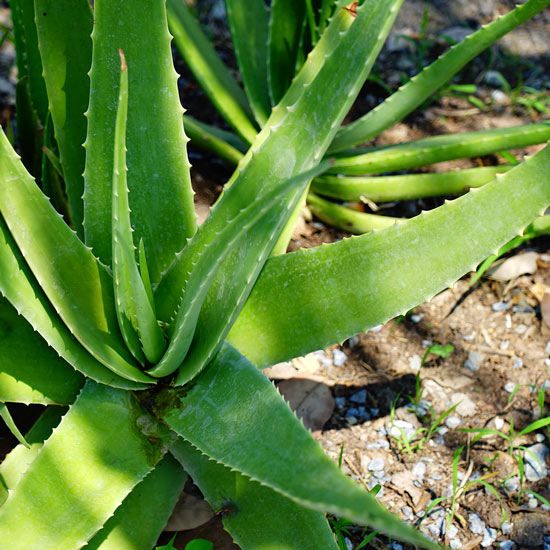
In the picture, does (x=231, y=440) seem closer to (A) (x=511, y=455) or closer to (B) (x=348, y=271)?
(B) (x=348, y=271)

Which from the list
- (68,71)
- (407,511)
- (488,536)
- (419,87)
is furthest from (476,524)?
(68,71)

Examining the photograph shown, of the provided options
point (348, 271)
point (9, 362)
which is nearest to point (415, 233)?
point (348, 271)

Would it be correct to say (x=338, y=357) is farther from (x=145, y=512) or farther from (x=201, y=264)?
(x=201, y=264)

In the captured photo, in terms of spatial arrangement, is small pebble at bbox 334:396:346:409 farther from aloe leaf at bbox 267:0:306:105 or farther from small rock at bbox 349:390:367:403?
aloe leaf at bbox 267:0:306:105

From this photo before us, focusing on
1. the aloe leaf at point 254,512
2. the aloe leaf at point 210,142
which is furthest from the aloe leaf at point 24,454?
the aloe leaf at point 210,142

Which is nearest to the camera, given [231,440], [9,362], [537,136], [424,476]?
[231,440]

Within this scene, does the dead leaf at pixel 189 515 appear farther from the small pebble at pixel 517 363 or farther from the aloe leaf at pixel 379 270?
the small pebble at pixel 517 363

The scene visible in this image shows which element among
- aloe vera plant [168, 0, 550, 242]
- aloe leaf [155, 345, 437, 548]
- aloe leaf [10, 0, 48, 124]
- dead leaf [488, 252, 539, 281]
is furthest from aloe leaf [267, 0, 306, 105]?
aloe leaf [155, 345, 437, 548]
